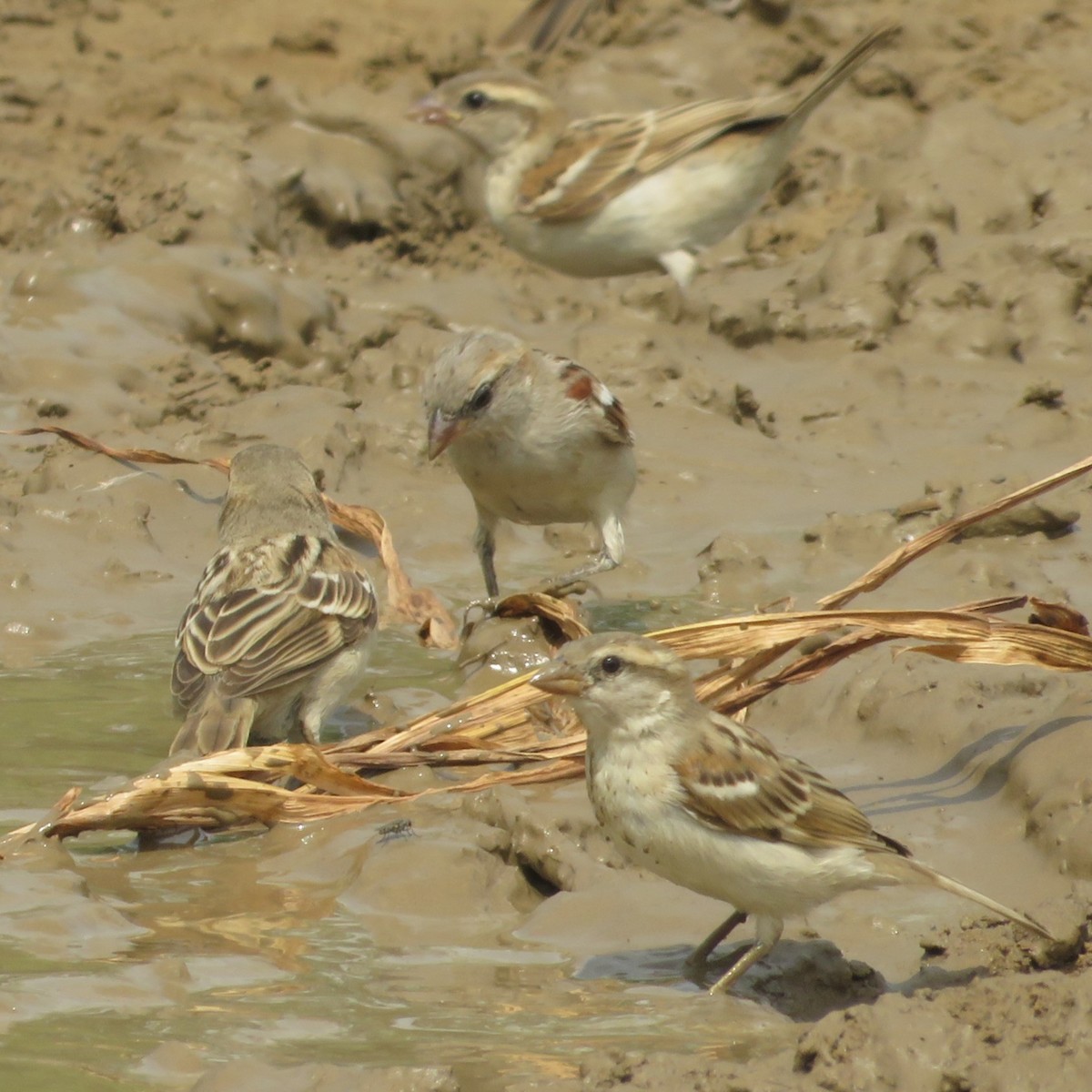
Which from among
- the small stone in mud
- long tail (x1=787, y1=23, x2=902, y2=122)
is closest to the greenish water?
the small stone in mud

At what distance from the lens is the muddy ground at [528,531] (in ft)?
14.9

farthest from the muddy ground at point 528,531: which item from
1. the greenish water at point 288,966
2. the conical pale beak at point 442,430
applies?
the conical pale beak at point 442,430

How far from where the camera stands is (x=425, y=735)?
6.57m

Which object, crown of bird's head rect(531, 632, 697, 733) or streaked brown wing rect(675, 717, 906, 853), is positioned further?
crown of bird's head rect(531, 632, 697, 733)

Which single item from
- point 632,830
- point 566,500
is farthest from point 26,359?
point 632,830

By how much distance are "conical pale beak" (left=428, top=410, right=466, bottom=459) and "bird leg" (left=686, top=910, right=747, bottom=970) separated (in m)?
3.22

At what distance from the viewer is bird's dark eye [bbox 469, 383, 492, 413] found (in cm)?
789

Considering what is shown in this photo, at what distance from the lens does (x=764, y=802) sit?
4789 mm

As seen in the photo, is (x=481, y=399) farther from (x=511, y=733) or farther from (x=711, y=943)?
(x=711, y=943)

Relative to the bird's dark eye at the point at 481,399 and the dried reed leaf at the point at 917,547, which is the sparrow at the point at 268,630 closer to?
the bird's dark eye at the point at 481,399

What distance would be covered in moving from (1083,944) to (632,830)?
42.6 inches

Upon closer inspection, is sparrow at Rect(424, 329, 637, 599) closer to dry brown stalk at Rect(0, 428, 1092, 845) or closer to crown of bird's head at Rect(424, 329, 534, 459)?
crown of bird's head at Rect(424, 329, 534, 459)

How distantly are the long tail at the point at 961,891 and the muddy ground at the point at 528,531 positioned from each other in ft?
0.21

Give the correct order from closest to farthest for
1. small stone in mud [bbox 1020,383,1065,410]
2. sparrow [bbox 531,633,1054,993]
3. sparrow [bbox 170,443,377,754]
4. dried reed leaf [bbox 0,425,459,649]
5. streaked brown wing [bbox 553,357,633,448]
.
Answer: sparrow [bbox 531,633,1054,993]
sparrow [bbox 170,443,377,754]
streaked brown wing [bbox 553,357,633,448]
dried reed leaf [bbox 0,425,459,649]
small stone in mud [bbox 1020,383,1065,410]
